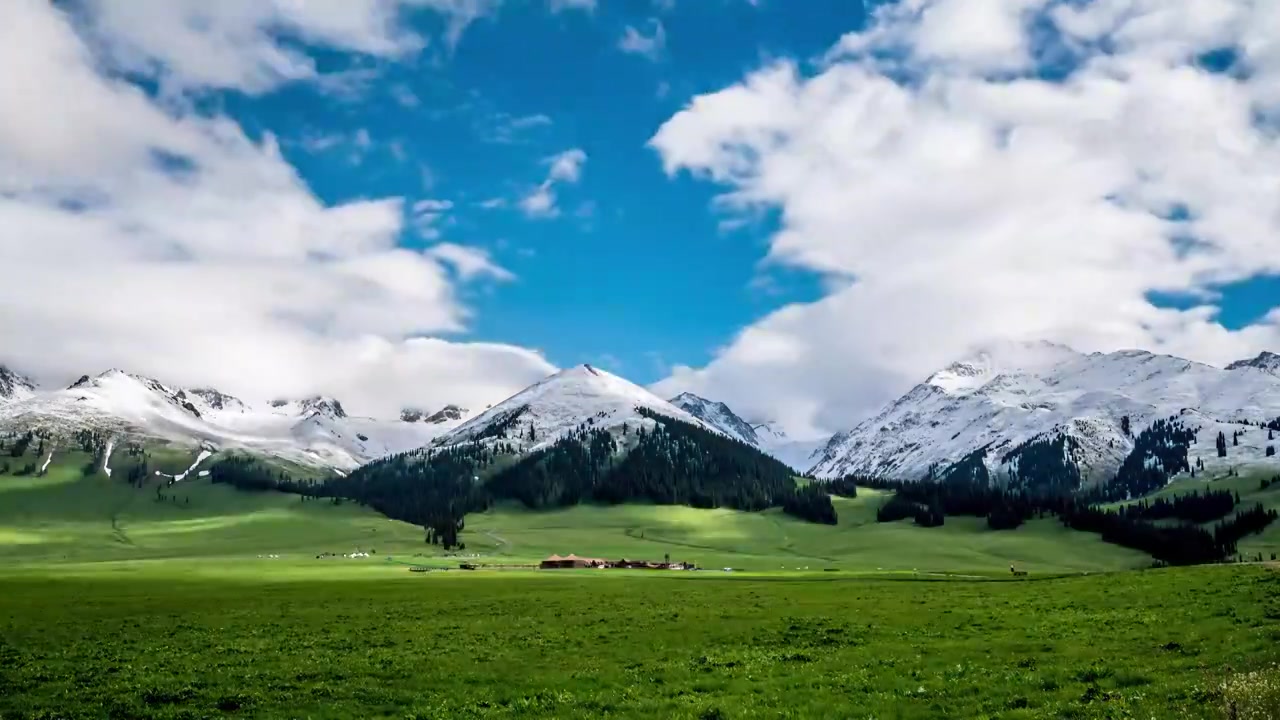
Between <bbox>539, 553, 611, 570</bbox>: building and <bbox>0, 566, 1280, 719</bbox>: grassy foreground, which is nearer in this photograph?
<bbox>0, 566, 1280, 719</bbox>: grassy foreground

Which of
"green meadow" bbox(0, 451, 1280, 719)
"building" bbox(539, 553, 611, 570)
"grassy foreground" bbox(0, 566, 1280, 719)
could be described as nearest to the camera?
"green meadow" bbox(0, 451, 1280, 719)

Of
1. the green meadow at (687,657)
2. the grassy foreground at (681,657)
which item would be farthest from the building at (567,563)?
the grassy foreground at (681,657)

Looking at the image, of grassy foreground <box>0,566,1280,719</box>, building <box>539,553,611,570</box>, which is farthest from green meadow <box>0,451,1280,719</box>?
building <box>539,553,611,570</box>

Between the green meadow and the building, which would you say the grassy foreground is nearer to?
the green meadow

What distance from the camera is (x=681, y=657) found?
36969 mm

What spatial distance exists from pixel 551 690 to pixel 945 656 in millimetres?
15615

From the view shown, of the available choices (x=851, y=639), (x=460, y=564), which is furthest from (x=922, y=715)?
(x=460, y=564)

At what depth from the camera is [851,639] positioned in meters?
40.3

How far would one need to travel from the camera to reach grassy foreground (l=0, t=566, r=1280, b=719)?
1050 inches

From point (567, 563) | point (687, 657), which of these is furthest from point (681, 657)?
point (567, 563)

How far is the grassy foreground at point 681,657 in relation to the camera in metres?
26.7

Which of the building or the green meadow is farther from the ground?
the green meadow

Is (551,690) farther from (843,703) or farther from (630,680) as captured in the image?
(843,703)

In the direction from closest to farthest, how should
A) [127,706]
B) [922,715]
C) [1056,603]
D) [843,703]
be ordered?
[922,715], [843,703], [127,706], [1056,603]
